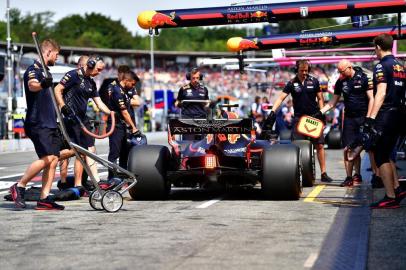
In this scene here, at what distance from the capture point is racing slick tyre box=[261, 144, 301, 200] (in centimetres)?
1113

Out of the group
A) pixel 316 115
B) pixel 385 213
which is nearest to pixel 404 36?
pixel 316 115

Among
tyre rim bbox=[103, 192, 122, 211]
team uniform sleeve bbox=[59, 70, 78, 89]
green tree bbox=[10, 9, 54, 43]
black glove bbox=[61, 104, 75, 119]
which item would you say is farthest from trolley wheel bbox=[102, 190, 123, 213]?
green tree bbox=[10, 9, 54, 43]

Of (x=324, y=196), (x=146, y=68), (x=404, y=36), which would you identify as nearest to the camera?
(x=324, y=196)

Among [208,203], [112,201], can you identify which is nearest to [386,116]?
[208,203]

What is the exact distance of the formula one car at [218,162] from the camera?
36.7 feet

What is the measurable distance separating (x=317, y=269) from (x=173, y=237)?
6.16 feet

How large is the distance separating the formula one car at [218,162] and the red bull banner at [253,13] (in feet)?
9.87

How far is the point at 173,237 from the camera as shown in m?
7.99

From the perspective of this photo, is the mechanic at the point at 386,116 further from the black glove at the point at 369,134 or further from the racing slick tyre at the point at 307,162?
the racing slick tyre at the point at 307,162

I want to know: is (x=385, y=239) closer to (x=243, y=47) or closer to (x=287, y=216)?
(x=287, y=216)

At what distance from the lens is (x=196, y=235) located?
8102 millimetres

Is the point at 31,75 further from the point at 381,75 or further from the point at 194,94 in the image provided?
the point at 194,94

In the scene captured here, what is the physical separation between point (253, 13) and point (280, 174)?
162 inches

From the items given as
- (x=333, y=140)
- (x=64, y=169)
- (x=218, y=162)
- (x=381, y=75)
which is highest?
(x=381, y=75)
